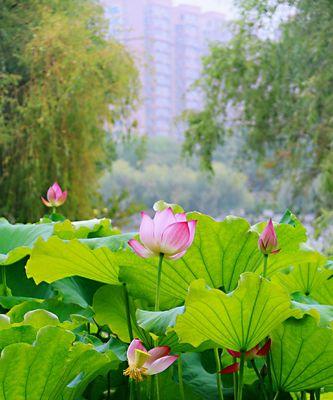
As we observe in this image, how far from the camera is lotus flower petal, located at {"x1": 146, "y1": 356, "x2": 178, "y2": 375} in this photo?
0.42 metres

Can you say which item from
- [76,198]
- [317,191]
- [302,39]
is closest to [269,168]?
[317,191]

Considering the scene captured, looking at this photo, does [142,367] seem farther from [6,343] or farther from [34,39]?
[34,39]

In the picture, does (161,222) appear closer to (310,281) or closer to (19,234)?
(310,281)

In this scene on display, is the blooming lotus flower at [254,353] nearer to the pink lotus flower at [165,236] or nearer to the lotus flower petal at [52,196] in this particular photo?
the pink lotus flower at [165,236]

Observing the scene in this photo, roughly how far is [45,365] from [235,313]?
116 mm

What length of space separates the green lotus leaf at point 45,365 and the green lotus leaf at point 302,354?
4.8 inches

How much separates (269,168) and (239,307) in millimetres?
6289

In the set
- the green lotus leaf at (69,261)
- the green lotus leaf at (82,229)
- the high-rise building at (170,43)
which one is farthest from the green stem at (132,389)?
the high-rise building at (170,43)

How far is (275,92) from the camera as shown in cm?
603

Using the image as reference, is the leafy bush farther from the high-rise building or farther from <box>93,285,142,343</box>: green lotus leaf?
the high-rise building

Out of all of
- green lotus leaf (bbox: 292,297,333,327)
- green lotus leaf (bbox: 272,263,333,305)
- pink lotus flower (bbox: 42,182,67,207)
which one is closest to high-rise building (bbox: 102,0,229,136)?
pink lotus flower (bbox: 42,182,67,207)

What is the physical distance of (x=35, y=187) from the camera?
5.34m

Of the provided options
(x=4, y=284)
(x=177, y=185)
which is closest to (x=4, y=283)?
(x=4, y=284)

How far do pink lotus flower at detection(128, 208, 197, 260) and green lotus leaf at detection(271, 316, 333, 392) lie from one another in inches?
3.4
